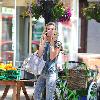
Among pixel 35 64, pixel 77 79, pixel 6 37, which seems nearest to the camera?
pixel 35 64

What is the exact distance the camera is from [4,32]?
14117 mm

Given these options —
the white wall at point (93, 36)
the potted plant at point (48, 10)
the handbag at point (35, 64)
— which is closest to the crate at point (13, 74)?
the handbag at point (35, 64)

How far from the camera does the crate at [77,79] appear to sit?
343 inches

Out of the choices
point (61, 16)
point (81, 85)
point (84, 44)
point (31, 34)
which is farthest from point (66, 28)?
point (81, 85)

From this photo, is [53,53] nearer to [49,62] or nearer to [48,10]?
[49,62]

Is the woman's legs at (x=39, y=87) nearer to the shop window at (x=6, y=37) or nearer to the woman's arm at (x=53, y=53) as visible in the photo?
the woman's arm at (x=53, y=53)

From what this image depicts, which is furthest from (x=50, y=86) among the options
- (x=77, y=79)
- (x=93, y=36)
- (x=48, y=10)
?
(x=93, y=36)

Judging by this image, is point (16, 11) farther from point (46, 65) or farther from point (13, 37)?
point (46, 65)

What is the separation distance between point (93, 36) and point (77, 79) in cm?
822

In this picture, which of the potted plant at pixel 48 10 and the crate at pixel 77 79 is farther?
the potted plant at pixel 48 10

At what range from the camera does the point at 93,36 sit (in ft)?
55.2

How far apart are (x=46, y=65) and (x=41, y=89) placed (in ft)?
1.48

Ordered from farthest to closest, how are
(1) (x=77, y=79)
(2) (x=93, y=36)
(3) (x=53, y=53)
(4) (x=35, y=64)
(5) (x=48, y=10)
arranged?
(2) (x=93, y=36) → (5) (x=48, y=10) → (1) (x=77, y=79) → (4) (x=35, y=64) → (3) (x=53, y=53)

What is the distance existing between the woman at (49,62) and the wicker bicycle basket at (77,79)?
0.62m
